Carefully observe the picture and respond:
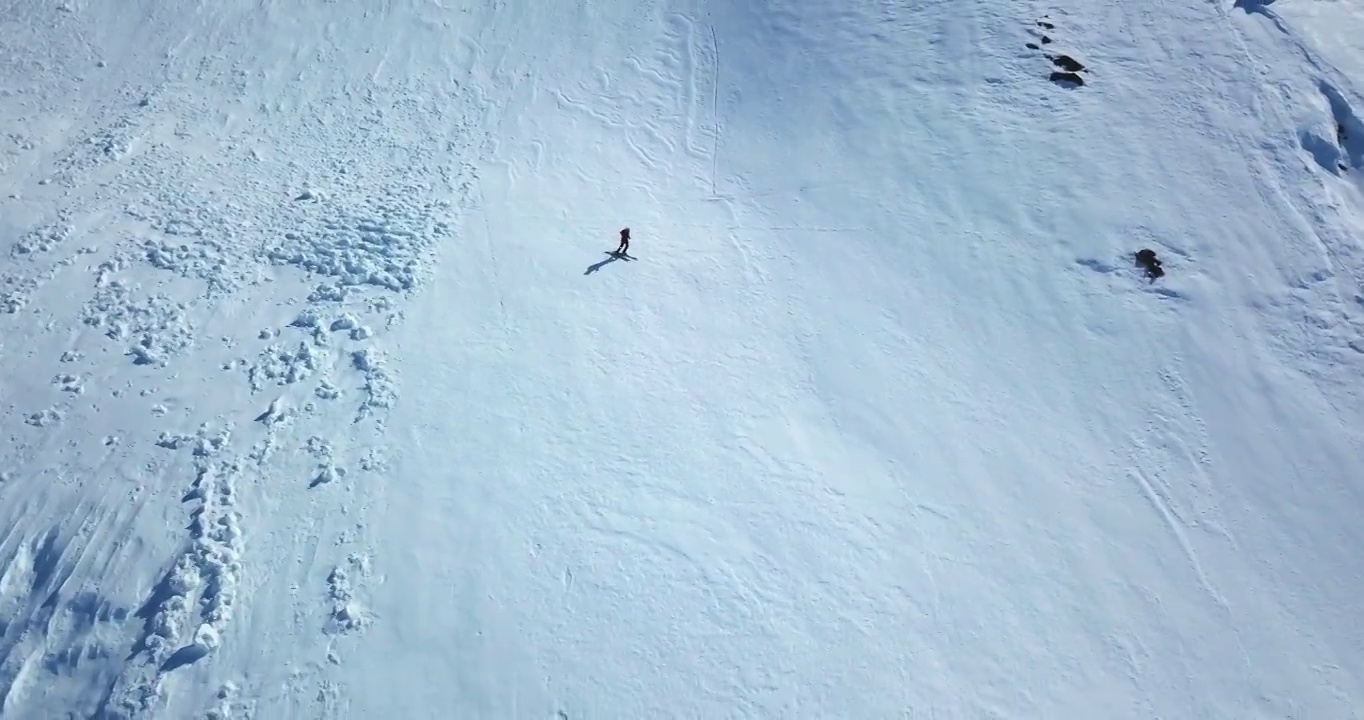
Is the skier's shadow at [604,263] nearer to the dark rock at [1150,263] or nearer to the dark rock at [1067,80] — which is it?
the dark rock at [1150,263]

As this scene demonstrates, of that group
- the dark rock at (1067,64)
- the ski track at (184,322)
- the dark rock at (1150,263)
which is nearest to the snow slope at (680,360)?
the ski track at (184,322)

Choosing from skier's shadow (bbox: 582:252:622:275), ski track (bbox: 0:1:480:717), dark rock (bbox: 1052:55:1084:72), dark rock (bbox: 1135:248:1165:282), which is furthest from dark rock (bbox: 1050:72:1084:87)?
ski track (bbox: 0:1:480:717)

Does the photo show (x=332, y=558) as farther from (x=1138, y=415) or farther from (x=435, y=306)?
(x=1138, y=415)

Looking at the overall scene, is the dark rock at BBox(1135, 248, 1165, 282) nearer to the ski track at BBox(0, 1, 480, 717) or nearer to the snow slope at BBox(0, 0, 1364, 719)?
the snow slope at BBox(0, 0, 1364, 719)

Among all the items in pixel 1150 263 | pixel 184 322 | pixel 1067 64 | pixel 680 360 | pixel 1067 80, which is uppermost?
pixel 1067 64

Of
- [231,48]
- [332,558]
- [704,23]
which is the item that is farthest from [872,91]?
[332,558]

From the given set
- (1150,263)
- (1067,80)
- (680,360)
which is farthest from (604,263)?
(1067,80)

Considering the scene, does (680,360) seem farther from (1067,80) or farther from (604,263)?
(1067,80)

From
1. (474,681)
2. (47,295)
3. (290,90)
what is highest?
(290,90)
